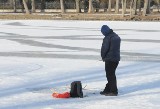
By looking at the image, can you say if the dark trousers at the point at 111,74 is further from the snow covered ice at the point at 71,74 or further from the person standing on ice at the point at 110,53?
the snow covered ice at the point at 71,74

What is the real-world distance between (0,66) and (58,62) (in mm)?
1817

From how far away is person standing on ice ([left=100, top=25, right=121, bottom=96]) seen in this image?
8.24 m

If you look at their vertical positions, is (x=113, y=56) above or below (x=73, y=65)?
above

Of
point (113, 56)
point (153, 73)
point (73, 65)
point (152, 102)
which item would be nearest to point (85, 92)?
point (113, 56)

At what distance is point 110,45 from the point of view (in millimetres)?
8266

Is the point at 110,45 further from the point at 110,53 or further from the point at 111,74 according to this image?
the point at 111,74

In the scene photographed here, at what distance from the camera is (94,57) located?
14.1 meters

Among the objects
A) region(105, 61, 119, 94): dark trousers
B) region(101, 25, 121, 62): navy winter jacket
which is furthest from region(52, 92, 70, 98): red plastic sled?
region(101, 25, 121, 62): navy winter jacket

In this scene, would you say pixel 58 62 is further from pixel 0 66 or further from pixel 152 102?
pixel 152 102

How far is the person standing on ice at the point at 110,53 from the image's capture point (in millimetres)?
8242

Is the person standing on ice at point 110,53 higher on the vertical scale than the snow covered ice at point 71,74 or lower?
higher

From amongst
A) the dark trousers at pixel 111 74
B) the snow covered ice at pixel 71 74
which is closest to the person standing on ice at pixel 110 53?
the dark trousers at pixel 111 74

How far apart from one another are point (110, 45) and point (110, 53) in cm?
16

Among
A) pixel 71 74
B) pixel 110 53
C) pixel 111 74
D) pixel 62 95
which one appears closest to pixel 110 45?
pixel 110 53
